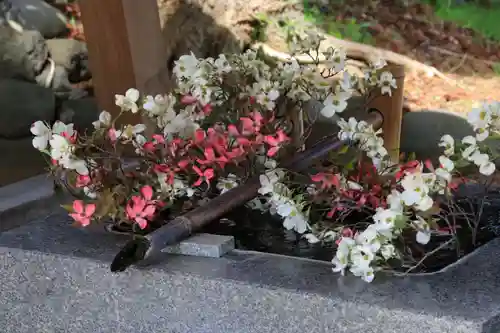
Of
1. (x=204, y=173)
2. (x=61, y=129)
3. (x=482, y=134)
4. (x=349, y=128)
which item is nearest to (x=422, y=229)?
(x=482, y=134)

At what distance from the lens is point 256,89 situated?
3.95 feet

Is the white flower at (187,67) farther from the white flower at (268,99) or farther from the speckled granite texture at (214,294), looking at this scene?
the speckled granite texture at (214,294)

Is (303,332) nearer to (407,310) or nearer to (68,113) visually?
(407,310)

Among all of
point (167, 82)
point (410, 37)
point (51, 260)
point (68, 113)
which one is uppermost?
point (51, 260)

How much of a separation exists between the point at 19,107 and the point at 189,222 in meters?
2.75

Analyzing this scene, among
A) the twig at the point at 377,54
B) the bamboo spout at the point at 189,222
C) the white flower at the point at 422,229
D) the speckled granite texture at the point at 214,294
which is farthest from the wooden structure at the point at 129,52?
the twig at the point at 377,54

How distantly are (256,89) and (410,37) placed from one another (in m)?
2.94

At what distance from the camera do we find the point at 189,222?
3.38 feet

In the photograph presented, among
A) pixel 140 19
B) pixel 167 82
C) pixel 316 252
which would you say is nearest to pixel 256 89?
pixel 316 252

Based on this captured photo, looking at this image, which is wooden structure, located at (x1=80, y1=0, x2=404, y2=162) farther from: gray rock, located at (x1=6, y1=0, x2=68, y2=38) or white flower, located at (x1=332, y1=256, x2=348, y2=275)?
gray rock, located at (x1=6, y1=0, x2=68, y2=38)

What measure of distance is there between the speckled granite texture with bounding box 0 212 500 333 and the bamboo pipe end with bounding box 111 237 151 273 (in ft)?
→ 0.12

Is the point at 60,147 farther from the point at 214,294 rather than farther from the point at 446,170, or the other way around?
the point at 446,170

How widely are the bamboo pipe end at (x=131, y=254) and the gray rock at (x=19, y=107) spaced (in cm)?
272

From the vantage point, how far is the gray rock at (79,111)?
366 centimetres
